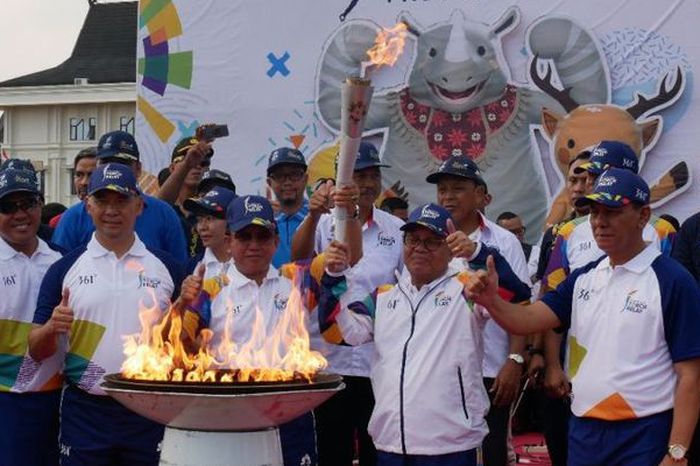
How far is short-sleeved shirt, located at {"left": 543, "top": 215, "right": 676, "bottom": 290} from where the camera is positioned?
472cm

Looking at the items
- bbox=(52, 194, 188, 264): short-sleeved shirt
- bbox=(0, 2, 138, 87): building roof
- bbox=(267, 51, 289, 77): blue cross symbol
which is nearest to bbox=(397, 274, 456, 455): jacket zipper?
bbox=(52, 194, 188, 264): short-sleeved shirt

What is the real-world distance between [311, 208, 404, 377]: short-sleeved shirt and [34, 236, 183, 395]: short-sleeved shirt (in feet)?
3.03

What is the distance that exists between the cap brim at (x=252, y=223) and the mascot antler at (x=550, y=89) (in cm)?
436

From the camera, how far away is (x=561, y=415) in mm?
4965

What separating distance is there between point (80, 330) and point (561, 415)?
2143 mm

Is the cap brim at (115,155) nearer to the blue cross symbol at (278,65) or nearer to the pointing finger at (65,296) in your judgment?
the pointing finger at (65,296)

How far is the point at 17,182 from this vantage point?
484 centimetres

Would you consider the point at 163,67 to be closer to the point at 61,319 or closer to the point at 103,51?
the point at 61,319

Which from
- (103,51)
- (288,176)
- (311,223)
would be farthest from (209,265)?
(103,51)

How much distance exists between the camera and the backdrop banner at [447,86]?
796 centimetres

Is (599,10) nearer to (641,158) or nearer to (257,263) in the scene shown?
(641,158)

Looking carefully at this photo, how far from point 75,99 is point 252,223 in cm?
3506

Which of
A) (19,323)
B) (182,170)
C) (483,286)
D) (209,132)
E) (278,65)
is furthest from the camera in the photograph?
(278,65)

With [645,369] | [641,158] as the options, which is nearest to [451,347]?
[645,369]
